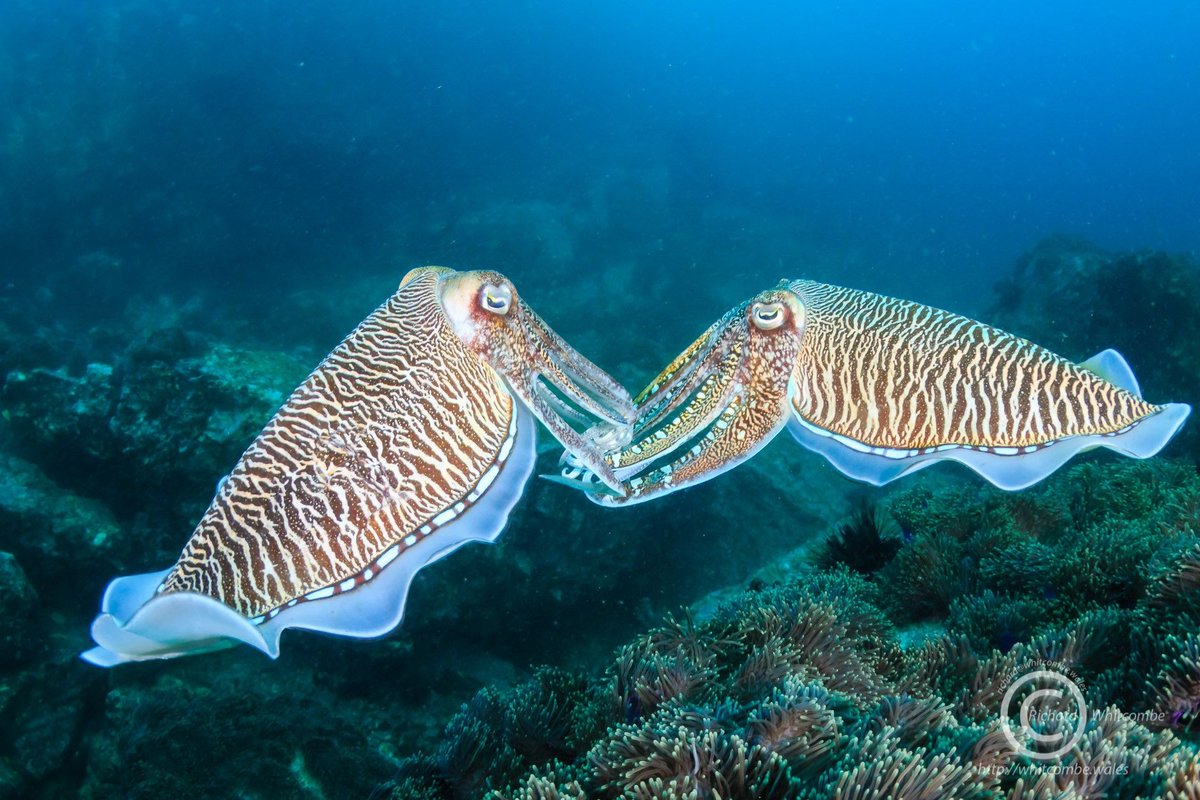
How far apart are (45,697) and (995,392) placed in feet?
37.5

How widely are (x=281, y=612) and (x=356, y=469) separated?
30.5 inches

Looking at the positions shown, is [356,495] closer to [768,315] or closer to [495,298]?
[495,298]

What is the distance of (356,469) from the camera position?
11.0 ft

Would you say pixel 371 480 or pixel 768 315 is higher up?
pixel 768 315

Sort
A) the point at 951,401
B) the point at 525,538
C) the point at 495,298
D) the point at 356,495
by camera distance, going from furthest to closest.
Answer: the point at 525,538
the point at 951,401
the point at 495,298
the point at 356,495

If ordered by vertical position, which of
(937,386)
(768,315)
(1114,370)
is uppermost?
(768,315)

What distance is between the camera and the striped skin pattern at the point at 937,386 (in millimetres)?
3932

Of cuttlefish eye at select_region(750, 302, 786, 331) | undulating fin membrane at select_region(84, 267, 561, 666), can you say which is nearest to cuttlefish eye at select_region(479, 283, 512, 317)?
undulating fin membrane at select_region(84, 267, 561, 666)

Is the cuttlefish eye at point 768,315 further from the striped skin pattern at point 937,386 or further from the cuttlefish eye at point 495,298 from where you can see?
the cuttlefish eye at point 495,298

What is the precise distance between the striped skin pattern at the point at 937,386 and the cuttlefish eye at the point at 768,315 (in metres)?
0.28

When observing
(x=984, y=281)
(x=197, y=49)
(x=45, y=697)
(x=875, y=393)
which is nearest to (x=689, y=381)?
(x=875, y=393)

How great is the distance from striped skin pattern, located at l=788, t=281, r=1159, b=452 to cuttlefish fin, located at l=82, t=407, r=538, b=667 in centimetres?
203

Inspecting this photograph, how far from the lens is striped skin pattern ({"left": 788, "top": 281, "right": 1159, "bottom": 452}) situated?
12.9ft

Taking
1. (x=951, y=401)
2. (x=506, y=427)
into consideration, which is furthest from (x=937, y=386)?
(x=506, y=427)
